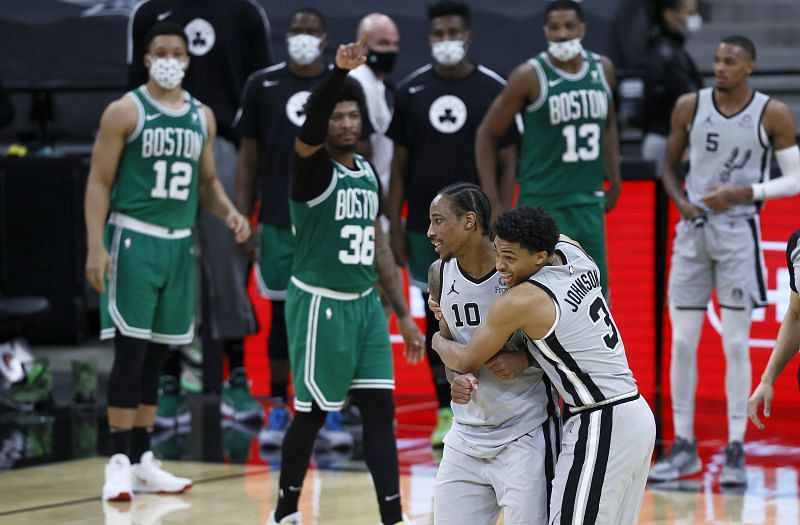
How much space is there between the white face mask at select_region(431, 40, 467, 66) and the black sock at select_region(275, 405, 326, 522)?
8.60 ft

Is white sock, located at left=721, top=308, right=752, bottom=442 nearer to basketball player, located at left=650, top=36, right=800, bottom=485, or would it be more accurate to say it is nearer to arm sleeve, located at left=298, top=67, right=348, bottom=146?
basketball player, located at left=650, top=36, right=800, bottom=485

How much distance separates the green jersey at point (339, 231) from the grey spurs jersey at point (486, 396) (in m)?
1.34

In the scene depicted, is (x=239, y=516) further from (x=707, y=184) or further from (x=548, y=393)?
(x=707, y=184)

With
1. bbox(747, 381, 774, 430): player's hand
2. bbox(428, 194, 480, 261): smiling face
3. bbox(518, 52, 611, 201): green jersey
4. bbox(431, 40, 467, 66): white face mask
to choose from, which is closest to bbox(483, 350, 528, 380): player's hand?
bbox(428, 194, 480, 261): smiling face

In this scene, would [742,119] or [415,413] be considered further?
[415,413]

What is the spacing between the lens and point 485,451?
4547 millimetres

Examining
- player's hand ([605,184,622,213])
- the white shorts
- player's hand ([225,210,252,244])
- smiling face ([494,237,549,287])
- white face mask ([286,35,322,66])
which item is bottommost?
the white shorts

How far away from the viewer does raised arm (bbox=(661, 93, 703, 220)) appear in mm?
7391

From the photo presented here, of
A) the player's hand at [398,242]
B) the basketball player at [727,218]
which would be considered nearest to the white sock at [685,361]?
the basketball player at [727,218]

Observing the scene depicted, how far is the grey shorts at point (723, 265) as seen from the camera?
23.9 feet

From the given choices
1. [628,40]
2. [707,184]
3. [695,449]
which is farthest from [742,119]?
[628,40]

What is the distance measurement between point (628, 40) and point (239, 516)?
7503 millimetres

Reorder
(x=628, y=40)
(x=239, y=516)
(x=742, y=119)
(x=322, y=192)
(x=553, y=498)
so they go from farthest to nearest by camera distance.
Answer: (x=628, y=40), (x=742, y=119), (x=239, y=516), (x=322, y=192), (x=553, y=498)

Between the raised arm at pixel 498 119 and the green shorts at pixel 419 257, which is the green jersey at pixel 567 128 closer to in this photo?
the raised arm at pixel 498 119
